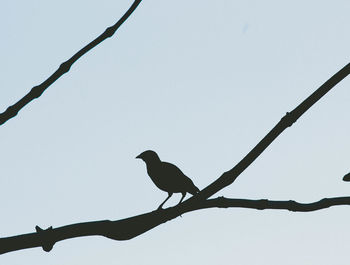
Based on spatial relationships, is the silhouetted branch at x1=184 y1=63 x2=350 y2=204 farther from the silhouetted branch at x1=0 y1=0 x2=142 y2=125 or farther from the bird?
the silhouetted branch at x1=0 y1=0 x2=142 y2=125

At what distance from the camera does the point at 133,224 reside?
2385 mm

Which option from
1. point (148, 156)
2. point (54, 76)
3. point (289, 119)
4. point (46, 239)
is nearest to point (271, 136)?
point (289, 119)

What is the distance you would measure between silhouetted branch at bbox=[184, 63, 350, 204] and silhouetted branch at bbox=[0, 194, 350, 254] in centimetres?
13

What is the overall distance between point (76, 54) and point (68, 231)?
0.90m

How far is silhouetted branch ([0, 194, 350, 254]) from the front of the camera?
230cm

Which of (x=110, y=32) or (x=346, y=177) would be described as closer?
(x=110, y=32)

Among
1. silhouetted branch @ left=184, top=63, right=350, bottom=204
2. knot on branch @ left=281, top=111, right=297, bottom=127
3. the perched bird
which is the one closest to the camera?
silhouetted branch @ left=184, top=63, right=350, bottom=204

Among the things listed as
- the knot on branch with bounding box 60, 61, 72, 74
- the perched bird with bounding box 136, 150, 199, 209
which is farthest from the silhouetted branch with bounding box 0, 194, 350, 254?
the perched bird with bounding box 136, 150, 199, 209

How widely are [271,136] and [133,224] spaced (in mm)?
720

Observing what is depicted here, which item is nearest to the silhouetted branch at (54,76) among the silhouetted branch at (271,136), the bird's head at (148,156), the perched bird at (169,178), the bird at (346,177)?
the silhouetted branch at (271,136)

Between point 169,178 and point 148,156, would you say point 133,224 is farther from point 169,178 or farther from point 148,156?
point 148,156

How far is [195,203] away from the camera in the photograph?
8.21 feet

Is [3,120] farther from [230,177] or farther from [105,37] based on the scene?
[230,177]

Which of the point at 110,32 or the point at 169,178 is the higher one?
the point at 169,178
